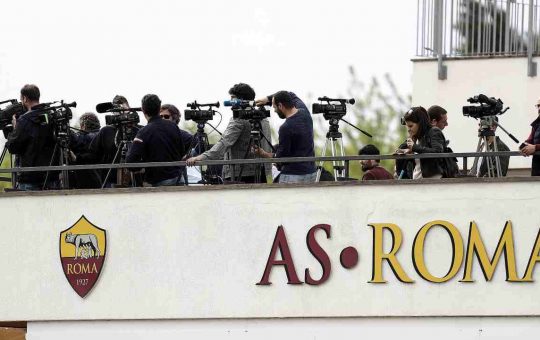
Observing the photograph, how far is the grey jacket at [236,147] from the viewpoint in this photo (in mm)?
15695

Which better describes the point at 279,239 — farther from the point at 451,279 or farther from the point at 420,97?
the point at 420,97

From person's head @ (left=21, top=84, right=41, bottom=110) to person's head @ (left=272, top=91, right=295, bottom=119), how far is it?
238 cm

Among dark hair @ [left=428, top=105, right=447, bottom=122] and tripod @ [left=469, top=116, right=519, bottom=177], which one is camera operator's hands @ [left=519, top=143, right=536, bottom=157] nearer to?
tripod @ [left=469, top=116, right=519, bottom=177]

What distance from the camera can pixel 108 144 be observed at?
1622cm

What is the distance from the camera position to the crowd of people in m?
15.3

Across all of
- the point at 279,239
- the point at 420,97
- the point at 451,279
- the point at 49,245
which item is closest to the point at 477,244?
the point at 451,279

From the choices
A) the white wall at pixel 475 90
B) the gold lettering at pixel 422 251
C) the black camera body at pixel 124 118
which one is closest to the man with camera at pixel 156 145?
the black camera body at pixel 124 118

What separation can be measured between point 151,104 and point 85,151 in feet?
4.10

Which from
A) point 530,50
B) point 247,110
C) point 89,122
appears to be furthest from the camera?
point 530,50

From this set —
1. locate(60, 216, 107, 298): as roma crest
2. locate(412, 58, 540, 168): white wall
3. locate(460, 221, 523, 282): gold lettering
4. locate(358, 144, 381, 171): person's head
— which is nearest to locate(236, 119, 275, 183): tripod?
locate(358, 144, 381, 171): person's head

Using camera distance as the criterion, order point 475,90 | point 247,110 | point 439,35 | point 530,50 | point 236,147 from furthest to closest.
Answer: point 439,35 → point 475,90 → point 530,50 → point 236,147 → point 247,110

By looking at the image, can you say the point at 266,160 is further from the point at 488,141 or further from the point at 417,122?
the point at 488,141

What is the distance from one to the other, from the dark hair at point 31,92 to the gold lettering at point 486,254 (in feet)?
14.2

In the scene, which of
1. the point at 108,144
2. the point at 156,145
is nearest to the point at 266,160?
the point at 156,145
